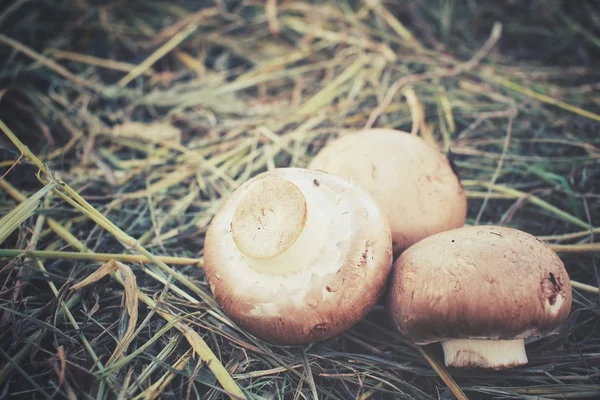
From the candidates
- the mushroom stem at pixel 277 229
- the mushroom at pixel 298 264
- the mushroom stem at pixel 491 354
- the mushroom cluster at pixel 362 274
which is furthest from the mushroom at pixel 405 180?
the mushroom stem at pixel 491 354

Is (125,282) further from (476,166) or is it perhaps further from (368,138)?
(476,166)

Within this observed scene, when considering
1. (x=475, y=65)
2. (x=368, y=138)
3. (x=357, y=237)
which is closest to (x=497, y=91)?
(x=475, y=65)

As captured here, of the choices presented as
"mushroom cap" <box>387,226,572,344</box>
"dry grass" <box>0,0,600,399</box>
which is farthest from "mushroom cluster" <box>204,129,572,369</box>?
"dry grass" <box>0,0,600,399</box>

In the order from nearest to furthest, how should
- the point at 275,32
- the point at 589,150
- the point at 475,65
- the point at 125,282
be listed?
the point at 125,282 → the point at 589,150 → the point at 475,65 → the point at 275,32

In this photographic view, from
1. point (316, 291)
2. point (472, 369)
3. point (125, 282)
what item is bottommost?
point (472, 369)

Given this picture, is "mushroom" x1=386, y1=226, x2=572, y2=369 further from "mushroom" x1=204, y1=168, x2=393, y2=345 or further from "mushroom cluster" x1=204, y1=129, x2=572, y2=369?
"mushroom" x1=204, y1=168, x2=393, y2=345

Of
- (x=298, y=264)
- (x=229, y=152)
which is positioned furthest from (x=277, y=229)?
(x=229, y=152)
